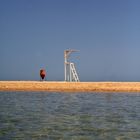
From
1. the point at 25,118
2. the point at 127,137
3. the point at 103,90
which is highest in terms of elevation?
the point at 103,90

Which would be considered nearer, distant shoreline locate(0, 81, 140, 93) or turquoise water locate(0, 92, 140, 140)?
turquoise water locate(0, 92, 140, 140)

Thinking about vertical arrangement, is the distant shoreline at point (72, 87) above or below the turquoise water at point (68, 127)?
above

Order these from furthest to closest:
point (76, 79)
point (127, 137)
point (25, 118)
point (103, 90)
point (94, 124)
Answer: point (76, 79) → point (103, 90) → point (25, 118) → point (94, 124) → point (127, 137)

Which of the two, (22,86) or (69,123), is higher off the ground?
(22,86)

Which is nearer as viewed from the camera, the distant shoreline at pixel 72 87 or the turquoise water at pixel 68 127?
the turquoise water at pixel 68 127

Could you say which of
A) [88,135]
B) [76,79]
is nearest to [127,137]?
[88,135]

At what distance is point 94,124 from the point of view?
15.4m

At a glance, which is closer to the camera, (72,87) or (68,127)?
(68,127)

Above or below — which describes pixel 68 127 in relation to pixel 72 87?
below

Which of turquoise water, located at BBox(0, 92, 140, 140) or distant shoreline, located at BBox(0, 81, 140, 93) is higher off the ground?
distant shoreline, located at BBox(0, 81, 140, 93)

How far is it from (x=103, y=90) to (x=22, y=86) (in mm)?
9308

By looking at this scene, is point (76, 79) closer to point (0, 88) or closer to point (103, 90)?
point (103, 90)

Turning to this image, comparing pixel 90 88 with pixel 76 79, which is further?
pixel 76 79

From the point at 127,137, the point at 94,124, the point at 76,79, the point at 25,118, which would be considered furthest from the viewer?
the point at 76,79
